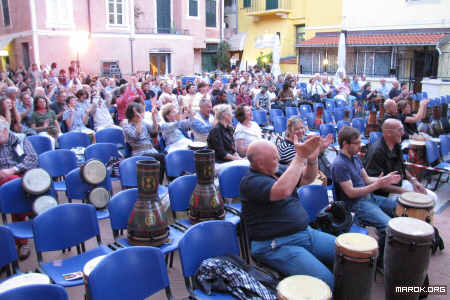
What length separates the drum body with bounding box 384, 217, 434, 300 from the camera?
10.1ft

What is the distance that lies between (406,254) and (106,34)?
20.2 meters

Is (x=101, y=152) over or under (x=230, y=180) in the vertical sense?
over

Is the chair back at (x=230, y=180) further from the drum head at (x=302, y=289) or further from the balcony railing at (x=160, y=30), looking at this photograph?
the balcony railing at (x=160, y=30)

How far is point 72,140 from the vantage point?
597 cm

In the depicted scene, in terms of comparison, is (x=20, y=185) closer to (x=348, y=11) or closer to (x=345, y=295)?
(x=345, y=295)

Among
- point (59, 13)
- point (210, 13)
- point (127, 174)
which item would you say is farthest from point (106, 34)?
point (127, 174)

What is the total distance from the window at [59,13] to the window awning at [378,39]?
12035mm

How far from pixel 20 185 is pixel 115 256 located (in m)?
1.93

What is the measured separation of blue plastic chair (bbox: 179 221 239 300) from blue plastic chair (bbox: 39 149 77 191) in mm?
2655

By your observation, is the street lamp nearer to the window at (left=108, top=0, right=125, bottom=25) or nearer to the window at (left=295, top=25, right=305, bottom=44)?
the window at (left=108, top=0, right=125, bottom=25)

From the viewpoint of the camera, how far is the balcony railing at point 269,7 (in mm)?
26625

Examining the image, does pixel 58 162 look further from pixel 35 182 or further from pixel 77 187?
pixel 35 182

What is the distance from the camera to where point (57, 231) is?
313cm

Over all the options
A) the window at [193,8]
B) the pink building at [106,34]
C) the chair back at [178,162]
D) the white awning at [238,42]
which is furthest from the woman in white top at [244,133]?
the white awning at [238,42]
